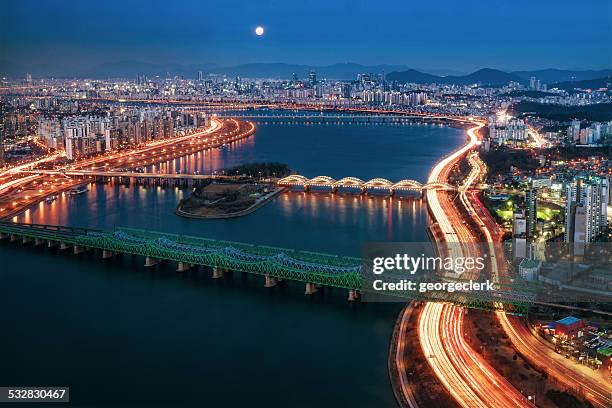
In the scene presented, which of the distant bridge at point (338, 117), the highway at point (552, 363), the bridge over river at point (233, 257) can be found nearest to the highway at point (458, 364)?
the bridge over river at point (233, 257)

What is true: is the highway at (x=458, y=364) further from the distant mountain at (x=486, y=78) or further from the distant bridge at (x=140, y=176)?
the distant mountain at (x=486, y=78)

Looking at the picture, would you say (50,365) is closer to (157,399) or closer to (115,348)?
(115,348)

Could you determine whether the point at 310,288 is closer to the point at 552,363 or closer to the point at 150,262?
the point at 150,262

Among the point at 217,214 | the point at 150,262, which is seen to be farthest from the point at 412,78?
the point at 150,262

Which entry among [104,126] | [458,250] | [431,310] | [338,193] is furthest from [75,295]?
[104,126]

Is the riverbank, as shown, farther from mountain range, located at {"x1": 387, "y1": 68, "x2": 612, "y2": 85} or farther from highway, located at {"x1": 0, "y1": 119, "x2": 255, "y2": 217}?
mountain range, located at {"x1": 387, "y1": 68, "x2": 612, "y2": 85}

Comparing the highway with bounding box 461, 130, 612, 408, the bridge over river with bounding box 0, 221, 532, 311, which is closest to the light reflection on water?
the bridge over river with bounding box 0, 221, 532, 311
